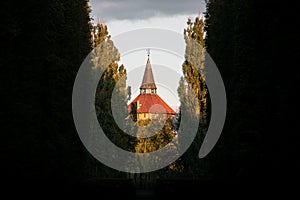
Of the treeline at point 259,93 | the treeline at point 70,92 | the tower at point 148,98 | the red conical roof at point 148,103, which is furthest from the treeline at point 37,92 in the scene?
the tower at point 148,98

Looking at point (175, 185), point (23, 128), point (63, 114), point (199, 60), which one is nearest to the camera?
point (23, 128)

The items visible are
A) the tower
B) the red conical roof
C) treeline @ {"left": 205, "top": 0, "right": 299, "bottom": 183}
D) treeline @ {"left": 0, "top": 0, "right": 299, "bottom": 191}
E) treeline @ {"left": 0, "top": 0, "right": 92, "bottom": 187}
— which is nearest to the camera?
treeline @ {"left": 0, "top": 0, "right": 92, "bottom": 187}

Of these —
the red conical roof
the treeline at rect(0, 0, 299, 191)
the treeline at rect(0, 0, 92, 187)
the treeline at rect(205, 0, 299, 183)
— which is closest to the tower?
the red conical roof

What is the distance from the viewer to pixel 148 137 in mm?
75125

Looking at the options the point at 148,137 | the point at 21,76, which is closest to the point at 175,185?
the point at 21,76

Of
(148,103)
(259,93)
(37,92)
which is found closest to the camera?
(259,93)

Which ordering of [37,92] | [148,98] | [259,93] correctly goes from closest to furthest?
[259,93] < [37,92] < [148,98]

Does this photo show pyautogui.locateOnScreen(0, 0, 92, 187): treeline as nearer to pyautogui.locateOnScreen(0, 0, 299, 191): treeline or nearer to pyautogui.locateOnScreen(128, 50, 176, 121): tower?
pyautogui.locateOnScreen(0, 0, 299, 191): treeline

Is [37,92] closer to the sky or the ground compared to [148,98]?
closer to the ground

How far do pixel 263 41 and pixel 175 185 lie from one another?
8.51 metres

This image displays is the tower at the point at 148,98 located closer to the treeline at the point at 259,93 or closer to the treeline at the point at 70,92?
the treeline at the point at 70,92

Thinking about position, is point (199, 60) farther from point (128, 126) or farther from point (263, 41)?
point (263, 41)

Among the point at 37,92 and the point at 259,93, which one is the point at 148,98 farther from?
the point at 259,93

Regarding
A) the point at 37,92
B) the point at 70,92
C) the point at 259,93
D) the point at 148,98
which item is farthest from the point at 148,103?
the point at 259,93
